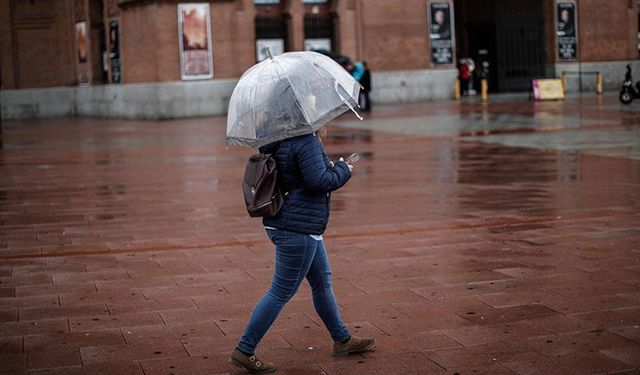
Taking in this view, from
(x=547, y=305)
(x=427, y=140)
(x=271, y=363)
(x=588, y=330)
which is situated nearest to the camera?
(x=271, y=363)

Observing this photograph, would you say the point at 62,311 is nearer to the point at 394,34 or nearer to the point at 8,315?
the point at 8,315

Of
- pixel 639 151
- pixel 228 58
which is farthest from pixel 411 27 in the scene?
pixel 639 151

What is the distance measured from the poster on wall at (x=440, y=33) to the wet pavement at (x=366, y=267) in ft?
73.4

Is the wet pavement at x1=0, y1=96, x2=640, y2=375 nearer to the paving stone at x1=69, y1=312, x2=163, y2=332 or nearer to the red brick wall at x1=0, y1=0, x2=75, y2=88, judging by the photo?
the paving stone at x1=69, y1=312, x2=163, y2=332

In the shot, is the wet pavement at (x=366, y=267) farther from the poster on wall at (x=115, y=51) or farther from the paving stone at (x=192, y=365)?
the poster on wall at (x=115, y=51)

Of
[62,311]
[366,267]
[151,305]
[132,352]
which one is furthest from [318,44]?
[132,352]

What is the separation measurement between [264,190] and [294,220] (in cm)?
24

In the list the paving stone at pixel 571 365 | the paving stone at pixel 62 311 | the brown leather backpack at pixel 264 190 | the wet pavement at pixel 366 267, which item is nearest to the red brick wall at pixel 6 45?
the wet pavement at pixel 366 267

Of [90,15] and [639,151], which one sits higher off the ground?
[90,15]

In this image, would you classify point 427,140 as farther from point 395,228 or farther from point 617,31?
point 617,31

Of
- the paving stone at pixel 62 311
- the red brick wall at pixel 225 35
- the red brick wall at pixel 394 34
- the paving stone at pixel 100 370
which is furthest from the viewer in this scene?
the red brick wall at pixel 394 34

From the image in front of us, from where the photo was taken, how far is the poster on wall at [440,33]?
132ft

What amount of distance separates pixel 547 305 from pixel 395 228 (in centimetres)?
360

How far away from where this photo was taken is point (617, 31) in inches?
1677
